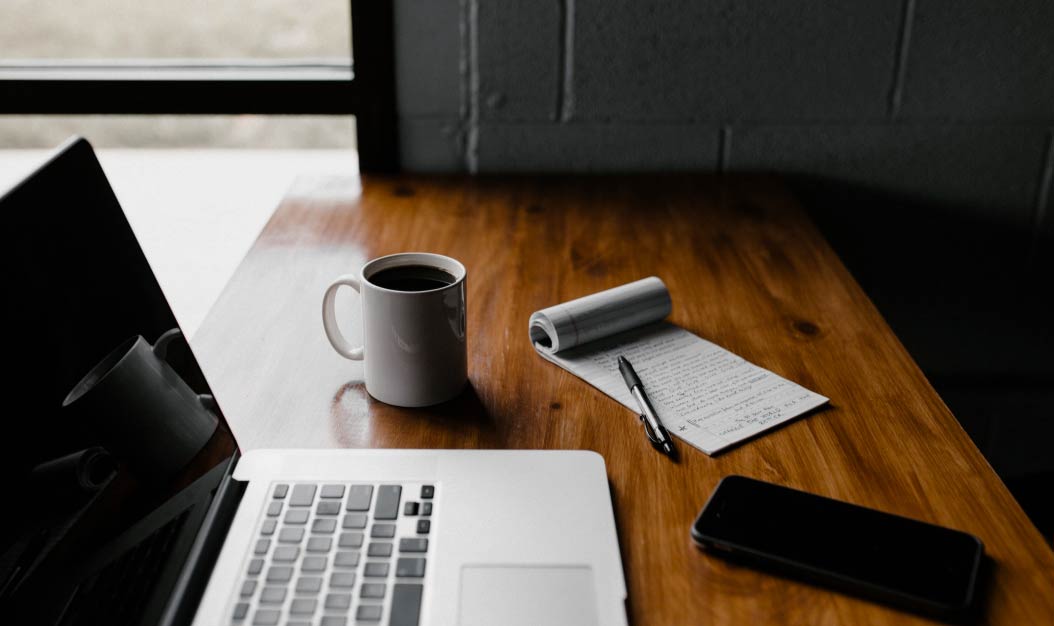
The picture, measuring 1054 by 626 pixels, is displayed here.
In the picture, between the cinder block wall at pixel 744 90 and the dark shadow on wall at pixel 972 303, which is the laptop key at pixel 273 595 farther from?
the dark shadow on wall at pixel 972 303

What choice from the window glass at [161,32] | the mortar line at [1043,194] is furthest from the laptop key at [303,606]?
the mortar line at [1043,194]

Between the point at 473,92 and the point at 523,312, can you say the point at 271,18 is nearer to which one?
the point at 473,92

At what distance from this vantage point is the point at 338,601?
0.58m

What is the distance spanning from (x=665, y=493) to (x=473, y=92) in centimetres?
93

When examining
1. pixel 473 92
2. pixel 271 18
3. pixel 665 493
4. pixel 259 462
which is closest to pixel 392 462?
→ pixel 259 462

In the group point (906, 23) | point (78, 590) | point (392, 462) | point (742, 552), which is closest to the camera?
point (78, 590)

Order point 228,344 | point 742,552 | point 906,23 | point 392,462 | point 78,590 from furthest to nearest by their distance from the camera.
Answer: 1. point 906,23
2. point 228,344
3. point 392,462
4. point 742,552
5. point 78,590

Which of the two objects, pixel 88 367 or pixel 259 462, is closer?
pixel 88 367

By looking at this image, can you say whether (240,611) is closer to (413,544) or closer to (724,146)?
(413,544)

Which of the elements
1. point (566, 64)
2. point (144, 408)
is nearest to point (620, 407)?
point (144, 408)

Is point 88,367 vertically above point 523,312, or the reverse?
point 88,367

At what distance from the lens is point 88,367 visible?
22.1 inches

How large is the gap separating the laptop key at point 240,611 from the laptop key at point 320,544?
57mm

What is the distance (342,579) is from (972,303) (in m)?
1.40
